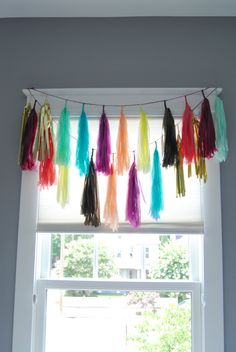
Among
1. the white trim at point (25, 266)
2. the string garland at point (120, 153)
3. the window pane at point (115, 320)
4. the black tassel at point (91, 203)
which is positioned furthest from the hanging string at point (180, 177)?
the white trim at point (25, 266)

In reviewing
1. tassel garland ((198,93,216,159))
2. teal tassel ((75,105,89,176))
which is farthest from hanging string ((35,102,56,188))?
tassel garland ((198,93,216,159))

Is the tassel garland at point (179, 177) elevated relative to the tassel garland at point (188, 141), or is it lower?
lower

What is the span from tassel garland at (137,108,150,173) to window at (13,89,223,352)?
7 cm

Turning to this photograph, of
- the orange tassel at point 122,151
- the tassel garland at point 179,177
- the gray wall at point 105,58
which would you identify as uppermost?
the gray wall at point 105,58

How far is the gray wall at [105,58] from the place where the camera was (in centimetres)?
184

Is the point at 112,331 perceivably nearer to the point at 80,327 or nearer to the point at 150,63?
the point at 80,327

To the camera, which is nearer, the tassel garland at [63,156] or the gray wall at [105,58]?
the tassel garland at [63,156]

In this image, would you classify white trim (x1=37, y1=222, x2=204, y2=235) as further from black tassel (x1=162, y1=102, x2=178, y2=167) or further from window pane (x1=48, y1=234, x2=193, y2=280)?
black tassel (x1=162, y1=102, x2=178, y2=167)

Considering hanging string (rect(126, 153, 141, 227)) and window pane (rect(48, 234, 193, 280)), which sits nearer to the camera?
hanging string (rect(126, 153, 141, 227))

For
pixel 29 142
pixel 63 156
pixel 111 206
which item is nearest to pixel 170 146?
pixel 111 206

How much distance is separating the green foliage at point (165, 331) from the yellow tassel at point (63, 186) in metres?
0.71

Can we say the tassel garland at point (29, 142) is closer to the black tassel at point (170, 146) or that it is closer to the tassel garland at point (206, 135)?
the black tassel at point (170, 146)

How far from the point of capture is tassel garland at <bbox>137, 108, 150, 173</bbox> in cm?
174

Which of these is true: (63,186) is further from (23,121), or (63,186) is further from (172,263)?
(172,263)
